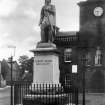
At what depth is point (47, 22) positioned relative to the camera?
66.7 ft

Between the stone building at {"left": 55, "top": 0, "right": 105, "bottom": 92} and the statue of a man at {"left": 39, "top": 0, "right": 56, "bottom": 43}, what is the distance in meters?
27.1

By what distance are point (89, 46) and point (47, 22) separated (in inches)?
1167

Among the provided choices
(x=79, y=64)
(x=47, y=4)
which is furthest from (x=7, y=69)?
(x=47, y=4)

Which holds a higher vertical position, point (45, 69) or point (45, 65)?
point (45, 65)

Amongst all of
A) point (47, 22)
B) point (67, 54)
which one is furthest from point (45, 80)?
point (67, 54)

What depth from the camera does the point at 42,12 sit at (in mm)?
20625

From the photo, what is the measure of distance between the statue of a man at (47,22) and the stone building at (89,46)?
1067 inches

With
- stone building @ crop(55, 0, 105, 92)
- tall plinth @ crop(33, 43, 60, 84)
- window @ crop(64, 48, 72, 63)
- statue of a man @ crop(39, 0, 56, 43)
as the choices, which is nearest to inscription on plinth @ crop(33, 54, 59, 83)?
tall plinth @ crop(33, 43, 60, 84)

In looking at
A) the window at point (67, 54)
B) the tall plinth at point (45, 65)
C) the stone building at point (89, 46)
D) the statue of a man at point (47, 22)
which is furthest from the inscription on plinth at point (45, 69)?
the window at point (67, 54)

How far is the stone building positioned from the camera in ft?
159

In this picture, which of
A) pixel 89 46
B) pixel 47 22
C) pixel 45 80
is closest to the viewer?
pixel 45 80

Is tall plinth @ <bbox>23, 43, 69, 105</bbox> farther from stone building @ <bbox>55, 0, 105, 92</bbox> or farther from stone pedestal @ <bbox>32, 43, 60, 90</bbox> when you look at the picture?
stone building @ <bbox>55, 0, 105, 92</bbox>

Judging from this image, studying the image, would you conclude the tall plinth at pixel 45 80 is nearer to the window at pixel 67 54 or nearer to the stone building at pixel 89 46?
the stone building at pixel 89 46

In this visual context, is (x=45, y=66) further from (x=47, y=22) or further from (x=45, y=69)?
(x=47, y=22)
